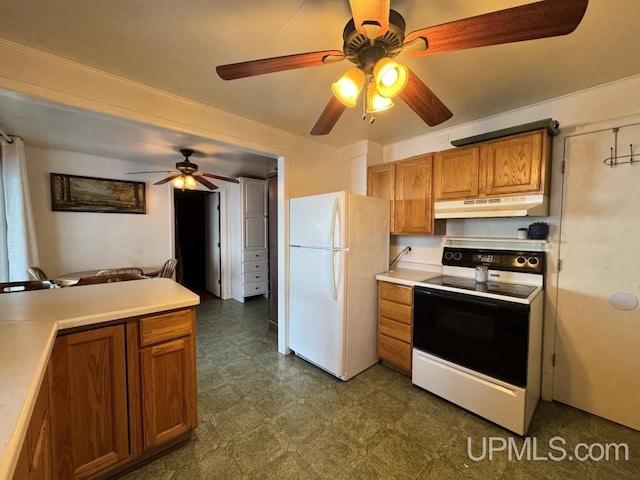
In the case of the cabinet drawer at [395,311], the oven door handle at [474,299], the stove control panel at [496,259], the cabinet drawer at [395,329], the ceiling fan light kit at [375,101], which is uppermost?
the ceiling fan light kit at [375,101]

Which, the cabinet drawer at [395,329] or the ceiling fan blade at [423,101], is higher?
the ceiling fan blade at [423,101]

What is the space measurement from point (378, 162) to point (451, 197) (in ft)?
3.54

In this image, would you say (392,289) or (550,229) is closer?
(550,229)

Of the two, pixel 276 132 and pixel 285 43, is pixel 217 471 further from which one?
pixel 276 132

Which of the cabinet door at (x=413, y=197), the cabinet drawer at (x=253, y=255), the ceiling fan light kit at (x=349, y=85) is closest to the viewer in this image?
the ceiling fan light kit at (x=349, y=85)

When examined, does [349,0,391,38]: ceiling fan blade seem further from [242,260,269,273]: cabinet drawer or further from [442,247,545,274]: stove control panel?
[242,260,269,273]: cabinet drawer

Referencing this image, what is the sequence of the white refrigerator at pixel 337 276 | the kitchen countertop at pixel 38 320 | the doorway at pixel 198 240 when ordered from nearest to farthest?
the kitchen countertop at pixel 38 320 < the white refrigerator at pixel 337 276 < the doorway at pixel 198 240

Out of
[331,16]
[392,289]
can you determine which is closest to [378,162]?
[392,289]

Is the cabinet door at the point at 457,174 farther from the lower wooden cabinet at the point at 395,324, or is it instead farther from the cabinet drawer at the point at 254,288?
the cabinet drawer at the point at 254,288

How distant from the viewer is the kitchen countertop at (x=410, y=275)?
2.38 metres

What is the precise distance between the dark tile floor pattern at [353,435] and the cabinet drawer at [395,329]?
1.21 ft

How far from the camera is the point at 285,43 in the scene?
148 cm

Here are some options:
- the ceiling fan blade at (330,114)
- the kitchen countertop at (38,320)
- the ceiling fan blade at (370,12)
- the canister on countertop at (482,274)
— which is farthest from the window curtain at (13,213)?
the canister on countertop at (482,274)

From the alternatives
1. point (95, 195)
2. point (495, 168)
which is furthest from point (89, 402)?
point (95, 195)
